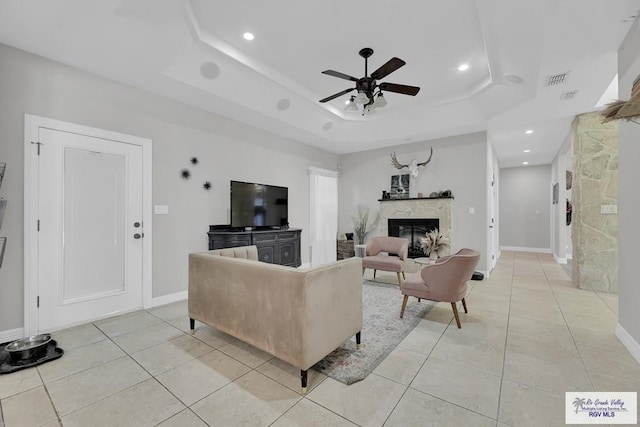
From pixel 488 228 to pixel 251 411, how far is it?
5.19 meters

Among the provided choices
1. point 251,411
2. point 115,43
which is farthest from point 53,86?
point 251,411

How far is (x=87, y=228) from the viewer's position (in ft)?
10.1

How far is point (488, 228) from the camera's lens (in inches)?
206

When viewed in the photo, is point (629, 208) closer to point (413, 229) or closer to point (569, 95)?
point (569, 95)

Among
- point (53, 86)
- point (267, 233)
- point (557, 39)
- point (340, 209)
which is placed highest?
point (557, 39)

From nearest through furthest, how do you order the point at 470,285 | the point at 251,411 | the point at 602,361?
the point at 251,411 < the point at 602,361 < the point at 470,285

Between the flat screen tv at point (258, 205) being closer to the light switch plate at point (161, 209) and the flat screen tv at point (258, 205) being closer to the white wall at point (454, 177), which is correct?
the light switch plate at point (161, 209)

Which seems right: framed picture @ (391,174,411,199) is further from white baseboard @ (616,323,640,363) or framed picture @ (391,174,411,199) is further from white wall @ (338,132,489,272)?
white baseboard @ (616,323,640,363)

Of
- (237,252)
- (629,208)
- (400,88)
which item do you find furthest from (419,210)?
(237,252)

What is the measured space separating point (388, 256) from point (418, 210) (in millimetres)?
1687

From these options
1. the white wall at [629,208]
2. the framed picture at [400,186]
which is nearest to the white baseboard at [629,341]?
the white wall at [629,208]

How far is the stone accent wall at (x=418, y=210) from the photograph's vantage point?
555cm

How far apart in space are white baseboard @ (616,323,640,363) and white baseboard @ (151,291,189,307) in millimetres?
4850

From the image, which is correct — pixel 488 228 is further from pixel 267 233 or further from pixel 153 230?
pixel 153 230
